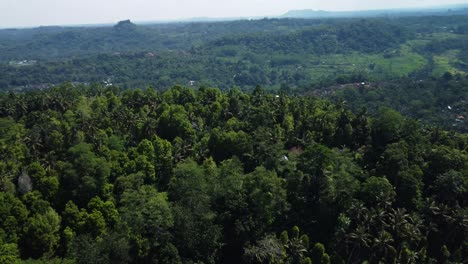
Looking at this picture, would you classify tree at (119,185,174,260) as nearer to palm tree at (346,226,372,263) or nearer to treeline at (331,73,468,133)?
palm tree at (346,226,372,263)

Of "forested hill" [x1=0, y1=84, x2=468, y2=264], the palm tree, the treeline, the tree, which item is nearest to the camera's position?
the tree

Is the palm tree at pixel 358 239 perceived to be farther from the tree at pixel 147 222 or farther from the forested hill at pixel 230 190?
the tree at pixel 147 222

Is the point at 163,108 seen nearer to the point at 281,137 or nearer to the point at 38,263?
the point at 281,137

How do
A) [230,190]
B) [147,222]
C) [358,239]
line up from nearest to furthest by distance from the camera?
[147,222]
[358,239]
[230,190]

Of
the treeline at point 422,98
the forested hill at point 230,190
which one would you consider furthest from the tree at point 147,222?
the treeline at point 422,98

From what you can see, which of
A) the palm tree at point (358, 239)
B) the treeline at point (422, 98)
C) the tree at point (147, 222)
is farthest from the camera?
the treeline at point (422, 98)

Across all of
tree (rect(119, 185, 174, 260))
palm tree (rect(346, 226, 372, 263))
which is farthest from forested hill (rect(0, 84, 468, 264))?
palm tree (rect(346, 226, 372, 263))

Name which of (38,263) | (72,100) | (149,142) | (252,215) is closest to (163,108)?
(149,142)

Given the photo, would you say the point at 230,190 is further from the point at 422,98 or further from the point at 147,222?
the point at 422,98

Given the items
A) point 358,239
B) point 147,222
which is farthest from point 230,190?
point 358,239
